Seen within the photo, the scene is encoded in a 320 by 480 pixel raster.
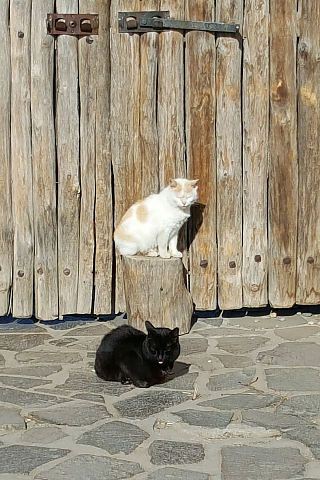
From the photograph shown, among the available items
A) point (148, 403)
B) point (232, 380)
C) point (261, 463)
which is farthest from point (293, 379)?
point (261, 463)

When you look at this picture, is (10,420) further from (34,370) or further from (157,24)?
(157,24)

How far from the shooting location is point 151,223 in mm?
5992

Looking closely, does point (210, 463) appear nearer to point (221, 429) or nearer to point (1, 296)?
point (221, 429)

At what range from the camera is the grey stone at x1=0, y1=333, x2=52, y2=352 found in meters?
5.76

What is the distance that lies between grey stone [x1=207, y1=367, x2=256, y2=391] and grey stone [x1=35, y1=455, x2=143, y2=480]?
1.17 metres

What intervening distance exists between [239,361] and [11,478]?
2091 mm

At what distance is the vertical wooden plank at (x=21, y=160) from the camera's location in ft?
19.8

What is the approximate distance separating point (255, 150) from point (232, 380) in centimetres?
200

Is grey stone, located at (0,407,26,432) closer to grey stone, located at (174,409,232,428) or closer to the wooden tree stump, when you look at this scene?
grey stone, located at (174,409,232,428)

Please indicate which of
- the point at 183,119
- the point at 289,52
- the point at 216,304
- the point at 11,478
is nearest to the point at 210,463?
the point at 11,478

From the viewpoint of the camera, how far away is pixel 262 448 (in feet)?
13.0

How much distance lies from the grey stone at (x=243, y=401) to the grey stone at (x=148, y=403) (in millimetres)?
170

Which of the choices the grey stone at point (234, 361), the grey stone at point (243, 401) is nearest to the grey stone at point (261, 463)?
the grey stone at point (243, 401)

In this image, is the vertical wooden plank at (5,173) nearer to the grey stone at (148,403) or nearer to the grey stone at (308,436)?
the grey stone at (148,403)
